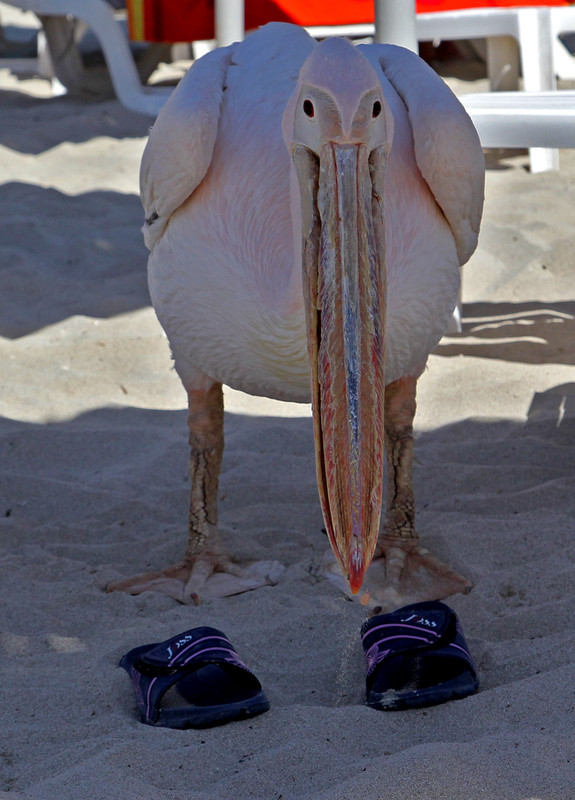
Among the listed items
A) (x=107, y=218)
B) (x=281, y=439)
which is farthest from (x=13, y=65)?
(x=281, y=439)

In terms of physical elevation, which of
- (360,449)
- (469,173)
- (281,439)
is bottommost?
(281,439)

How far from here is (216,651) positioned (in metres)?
2.25

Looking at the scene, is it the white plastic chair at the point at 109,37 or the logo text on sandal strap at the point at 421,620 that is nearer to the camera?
the logo text on sandal strap at the point at 421,620

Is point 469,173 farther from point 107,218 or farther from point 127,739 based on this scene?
point 107,218

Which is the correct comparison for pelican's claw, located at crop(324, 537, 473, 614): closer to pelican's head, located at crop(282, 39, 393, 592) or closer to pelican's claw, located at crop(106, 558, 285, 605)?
pelican's claw, located at crop(106, 558, 285, 605)

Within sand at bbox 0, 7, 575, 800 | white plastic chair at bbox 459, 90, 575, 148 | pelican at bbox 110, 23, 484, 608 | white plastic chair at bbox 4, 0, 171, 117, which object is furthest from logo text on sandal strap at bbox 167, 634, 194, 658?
white plastic chair at bbox 4, 0, 171, 117

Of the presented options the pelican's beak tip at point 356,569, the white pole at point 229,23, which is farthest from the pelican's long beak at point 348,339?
the white pole at point 229,23

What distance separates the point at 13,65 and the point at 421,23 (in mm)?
4496

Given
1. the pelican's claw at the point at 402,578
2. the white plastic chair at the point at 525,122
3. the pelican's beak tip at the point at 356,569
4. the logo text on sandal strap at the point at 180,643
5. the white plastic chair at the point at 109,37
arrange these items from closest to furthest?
the pelican's beak tip at the point at 356,569
the logo text on sandal strap at the point at 180,643
the pelican's claw at the point at 402,578
the white plastic chair at the point at 525,122
the white plastic chair at the point at 109,37

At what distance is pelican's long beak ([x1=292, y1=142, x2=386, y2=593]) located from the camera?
1859 millimetres

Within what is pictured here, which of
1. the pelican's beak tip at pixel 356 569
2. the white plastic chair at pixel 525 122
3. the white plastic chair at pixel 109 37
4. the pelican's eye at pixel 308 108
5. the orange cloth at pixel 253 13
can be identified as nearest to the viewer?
the pelican's beak tip at pixel 356 569

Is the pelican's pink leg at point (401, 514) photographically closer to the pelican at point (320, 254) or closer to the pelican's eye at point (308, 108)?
the pelican at point (320, 254)

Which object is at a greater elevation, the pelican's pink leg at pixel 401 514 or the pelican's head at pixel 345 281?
the pelican's head at pixel 345 281

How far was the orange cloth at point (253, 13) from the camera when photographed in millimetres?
6480
